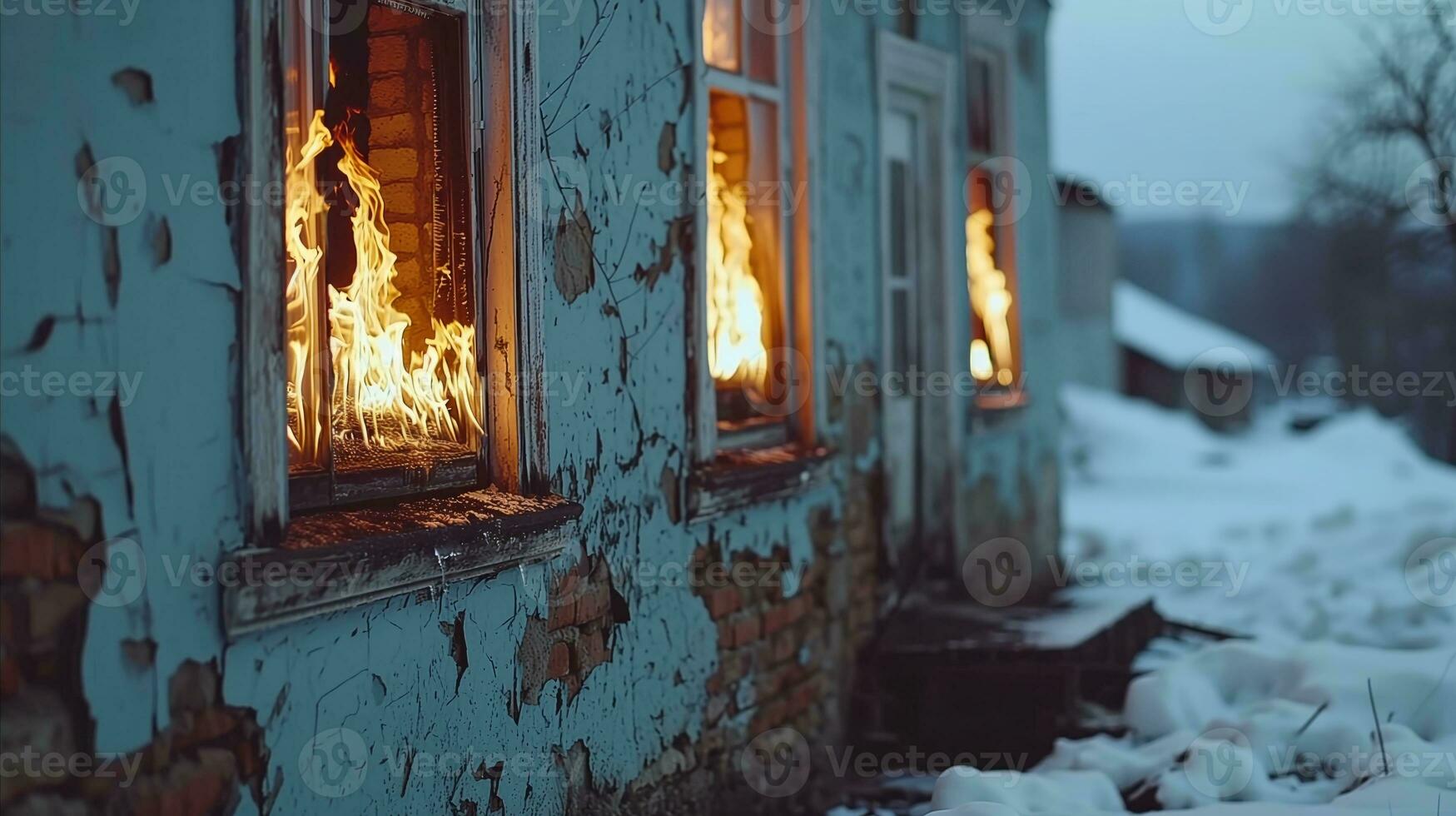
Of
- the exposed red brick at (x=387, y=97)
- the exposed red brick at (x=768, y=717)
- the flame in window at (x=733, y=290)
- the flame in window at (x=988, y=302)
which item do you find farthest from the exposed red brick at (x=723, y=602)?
the flame in window at (x=988, y=302)

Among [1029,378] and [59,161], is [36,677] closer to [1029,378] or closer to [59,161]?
[59,161]

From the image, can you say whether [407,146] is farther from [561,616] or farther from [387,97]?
[561,616]

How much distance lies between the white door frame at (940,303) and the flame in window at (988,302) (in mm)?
765

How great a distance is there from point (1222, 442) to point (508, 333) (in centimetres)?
2499

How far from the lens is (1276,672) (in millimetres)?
5215

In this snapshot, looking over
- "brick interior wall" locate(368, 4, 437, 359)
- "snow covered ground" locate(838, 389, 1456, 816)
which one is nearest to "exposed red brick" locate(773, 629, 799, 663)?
"snow covered ground" locate(838, 389, 1456, 816)

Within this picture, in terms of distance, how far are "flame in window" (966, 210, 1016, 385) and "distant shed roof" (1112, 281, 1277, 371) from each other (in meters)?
22.6

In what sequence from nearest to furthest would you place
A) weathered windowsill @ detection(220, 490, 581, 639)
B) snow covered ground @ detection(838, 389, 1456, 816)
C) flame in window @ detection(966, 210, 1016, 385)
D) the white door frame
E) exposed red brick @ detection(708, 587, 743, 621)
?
1. weathered windowsill @ detection(220, 490, 581, 639)
2. snow covered ground @ detection(838, 389, 1456, 816)
3. exposed red brick @ detection(708, 587, 743, 621)
4. the white door frame
5. flame in window @ detection(966, 210, 1016, 385)

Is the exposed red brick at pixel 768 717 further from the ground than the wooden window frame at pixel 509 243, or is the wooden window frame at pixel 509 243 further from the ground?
the wooden window frame at pixel 509 243

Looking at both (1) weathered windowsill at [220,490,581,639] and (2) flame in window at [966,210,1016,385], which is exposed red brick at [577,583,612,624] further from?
(2) flame in window at [966,210,1016,385]

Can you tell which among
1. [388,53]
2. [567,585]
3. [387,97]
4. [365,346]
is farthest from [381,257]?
[567,585]

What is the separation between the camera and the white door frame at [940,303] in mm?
6590

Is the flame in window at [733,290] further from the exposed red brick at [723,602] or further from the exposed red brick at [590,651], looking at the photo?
the exposed red brick at [590,651]

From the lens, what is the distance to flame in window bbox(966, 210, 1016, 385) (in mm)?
7527
